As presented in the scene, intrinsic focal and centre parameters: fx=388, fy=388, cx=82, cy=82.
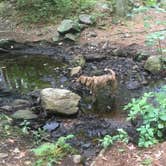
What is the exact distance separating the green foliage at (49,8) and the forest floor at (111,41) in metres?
0.55

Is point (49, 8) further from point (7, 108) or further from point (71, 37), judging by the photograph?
point (7, 108)

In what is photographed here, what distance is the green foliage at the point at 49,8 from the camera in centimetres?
1364

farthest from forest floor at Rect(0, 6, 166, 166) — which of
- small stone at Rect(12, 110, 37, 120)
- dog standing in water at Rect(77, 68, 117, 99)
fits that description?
dog standing in water at Rect(77, 68, 117, 99)

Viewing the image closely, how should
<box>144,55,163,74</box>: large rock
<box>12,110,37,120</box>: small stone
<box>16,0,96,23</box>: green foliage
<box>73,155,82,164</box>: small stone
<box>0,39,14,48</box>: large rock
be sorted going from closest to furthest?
1. <box>73,155,82,164</box>: small stone
2. <box>12,110,37,120</box>: small stone
3. <box>144,55,163,74</box>: large rock
4. <box>0,39,14,48</box>: large rock
5. <box>16,0,96,23</box>: green foliage

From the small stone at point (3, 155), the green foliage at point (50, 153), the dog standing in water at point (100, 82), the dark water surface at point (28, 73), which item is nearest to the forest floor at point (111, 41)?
the small stone at point (3, 155)

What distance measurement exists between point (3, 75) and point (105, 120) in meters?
3.76

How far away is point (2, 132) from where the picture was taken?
5.99 m

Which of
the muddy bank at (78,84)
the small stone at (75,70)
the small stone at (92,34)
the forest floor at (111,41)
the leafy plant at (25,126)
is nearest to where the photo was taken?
the forest floor at (111,41)

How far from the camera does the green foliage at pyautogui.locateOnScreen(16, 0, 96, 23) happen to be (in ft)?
44.8

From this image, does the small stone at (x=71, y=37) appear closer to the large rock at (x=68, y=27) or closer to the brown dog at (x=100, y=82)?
the large rock at (x=68, y=27)

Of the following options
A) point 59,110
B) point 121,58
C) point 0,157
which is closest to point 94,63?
point 121,58

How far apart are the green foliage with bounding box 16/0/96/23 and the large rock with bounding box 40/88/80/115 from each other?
668 centimetres

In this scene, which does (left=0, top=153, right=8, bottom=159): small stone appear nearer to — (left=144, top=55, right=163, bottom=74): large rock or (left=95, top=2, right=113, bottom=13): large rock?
(left=144, top=55, right=163, bottom=74): large rock

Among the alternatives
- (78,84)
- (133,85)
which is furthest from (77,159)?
(133,85)
